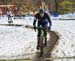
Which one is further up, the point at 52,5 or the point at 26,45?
→ the point at 26,45

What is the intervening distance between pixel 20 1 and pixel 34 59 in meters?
83.7

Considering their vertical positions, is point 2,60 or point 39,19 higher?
point 39,19

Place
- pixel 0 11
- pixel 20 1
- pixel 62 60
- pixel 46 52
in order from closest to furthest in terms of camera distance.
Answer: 1. pixel 62 60
2. pixel 46 52
3. pixel 0 11
4. pixel 20 1

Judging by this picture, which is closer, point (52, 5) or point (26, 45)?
point (26, 45)

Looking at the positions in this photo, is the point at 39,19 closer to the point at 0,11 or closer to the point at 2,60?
the point at 2,60

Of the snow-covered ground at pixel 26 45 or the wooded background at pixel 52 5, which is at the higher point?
the snow-covered ground at pixel 26 45

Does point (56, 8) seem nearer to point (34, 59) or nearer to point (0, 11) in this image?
point (0, 11)

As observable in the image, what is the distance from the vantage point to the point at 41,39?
14.5 m

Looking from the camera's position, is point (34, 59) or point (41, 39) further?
point (41, 39)

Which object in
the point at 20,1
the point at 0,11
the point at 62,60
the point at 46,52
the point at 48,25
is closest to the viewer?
the point at 62,60

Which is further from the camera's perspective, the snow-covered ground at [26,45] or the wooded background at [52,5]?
the wooded background at [52,5]

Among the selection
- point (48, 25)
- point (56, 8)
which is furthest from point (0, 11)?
point (48, 25)

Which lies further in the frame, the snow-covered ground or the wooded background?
the wooded background

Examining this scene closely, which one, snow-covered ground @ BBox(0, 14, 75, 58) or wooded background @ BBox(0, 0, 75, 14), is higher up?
snow-covered ground @ BBox(0, 14, 75, 58)
